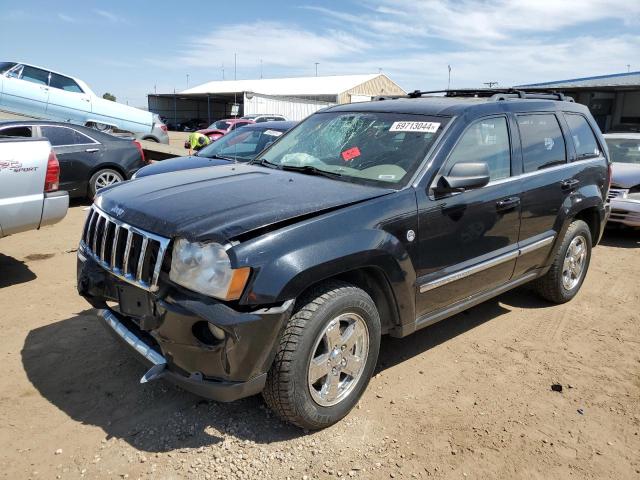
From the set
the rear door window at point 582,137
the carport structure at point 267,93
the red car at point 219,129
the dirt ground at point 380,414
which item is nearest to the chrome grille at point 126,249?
the dirt ground at point 380,414

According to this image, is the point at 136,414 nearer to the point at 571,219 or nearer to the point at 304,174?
the point at 304,174

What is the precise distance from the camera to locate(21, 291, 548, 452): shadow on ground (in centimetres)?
294

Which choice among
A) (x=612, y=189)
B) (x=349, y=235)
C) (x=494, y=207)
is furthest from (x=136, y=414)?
(x=612, y=189)

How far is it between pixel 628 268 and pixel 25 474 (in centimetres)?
658

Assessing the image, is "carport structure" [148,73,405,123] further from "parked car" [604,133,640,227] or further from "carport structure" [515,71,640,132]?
"parked car" [604,133,640,227]

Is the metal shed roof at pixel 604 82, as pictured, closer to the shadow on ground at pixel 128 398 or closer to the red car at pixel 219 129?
the red car at pixel 219 129

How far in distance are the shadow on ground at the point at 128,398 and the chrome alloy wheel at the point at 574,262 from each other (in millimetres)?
1693

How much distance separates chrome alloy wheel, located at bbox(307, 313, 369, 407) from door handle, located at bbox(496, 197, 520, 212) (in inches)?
58.5

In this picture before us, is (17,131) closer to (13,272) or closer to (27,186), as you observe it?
(13,272)

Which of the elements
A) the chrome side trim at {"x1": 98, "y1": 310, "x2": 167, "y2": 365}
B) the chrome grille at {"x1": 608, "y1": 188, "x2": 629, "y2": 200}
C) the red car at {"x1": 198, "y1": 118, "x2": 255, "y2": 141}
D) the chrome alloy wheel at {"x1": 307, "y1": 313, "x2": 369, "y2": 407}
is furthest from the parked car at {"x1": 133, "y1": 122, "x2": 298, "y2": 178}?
the red car at {"x1": 198, "y1": 118, "x2": 255, "y2": 141}

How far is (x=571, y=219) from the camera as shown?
15.5 feet

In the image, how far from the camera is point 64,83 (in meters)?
13.0

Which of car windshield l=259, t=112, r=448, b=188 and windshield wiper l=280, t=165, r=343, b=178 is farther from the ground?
car windshield l=259, t=112, r=448, b=188

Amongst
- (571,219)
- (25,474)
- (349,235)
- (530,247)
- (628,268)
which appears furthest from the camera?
(628,268)
